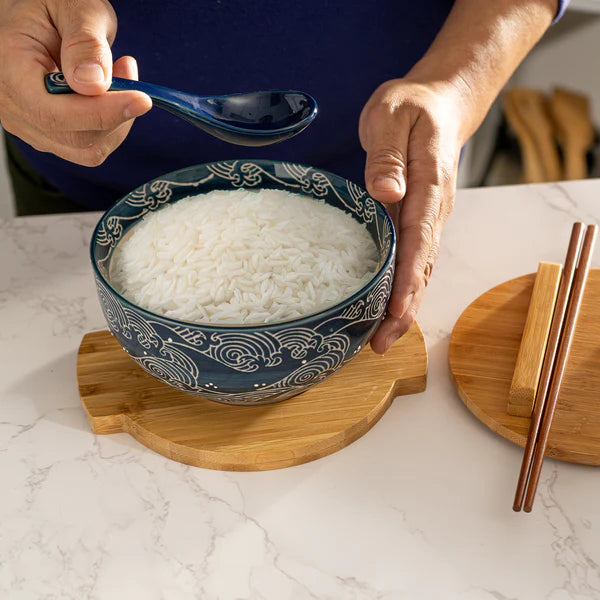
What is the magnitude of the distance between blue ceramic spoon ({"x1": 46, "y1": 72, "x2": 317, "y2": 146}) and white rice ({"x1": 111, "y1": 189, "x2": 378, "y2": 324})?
0.08m

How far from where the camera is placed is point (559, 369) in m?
0.79

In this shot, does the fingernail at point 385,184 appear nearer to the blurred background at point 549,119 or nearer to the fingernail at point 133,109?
the fingernail at point 133,109

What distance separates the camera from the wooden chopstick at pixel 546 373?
29.6 inches

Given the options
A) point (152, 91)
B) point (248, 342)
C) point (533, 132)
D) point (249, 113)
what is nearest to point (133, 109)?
point (152, 91)

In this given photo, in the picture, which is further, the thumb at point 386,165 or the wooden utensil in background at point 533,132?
the wooden utensil in background at point 533,132

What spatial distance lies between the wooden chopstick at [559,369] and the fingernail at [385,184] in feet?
0.77

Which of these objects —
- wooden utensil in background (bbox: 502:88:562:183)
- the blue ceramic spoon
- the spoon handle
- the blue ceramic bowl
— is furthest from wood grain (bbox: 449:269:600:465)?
wooden utensil in background (bbox: 502:88:562:183)

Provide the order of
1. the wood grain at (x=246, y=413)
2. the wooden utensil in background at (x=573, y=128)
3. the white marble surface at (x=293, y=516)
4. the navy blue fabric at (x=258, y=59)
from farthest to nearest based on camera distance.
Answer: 1. the wooden utensil in background at (x=573, y=128)
2. the navy blue fabric at (x=258, y=59)
3. the wood grain at (x=246, y=413)
4. the white marble surface at (x=293, y=516)

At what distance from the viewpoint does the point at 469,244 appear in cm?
117

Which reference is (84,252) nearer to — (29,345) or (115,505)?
(29,345)

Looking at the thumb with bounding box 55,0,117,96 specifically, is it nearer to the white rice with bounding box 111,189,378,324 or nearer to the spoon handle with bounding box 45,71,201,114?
the spoon handle with bounding box 45,71,201,114

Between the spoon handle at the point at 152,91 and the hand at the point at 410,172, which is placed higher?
the spoon handle at the point at 152,91

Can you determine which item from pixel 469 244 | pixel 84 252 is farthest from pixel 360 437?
pixel 84 252

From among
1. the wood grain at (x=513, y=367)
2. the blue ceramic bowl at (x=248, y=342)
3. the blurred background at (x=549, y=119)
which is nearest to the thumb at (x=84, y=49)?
the blue ceramic bowl at (x=248, y=342)
